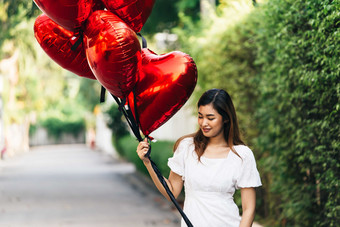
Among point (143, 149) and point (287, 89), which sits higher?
point (287, 89)

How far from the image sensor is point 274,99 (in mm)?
7129

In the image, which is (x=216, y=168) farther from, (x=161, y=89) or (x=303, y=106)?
(x=303, y=106)

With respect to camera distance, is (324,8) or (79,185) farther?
(79,185)

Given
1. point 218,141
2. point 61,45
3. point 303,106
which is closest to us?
point 218,141

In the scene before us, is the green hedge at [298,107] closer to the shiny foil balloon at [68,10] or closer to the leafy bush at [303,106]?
the leafy bush at [303,106]

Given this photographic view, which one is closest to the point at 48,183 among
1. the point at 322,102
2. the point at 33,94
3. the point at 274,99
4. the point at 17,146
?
the point at 274,99

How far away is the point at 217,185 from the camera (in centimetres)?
355

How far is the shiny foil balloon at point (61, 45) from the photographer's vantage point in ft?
13.8

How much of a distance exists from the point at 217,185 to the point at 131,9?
1329mm

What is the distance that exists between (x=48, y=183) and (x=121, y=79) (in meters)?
14.9

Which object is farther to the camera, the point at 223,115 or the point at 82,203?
the point at 82,203

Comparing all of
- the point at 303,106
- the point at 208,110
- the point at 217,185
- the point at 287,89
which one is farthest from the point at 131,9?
the point at 287,89

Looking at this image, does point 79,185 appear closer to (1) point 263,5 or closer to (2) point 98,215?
(2) point 98,215

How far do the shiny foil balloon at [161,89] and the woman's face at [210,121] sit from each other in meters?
0.29
